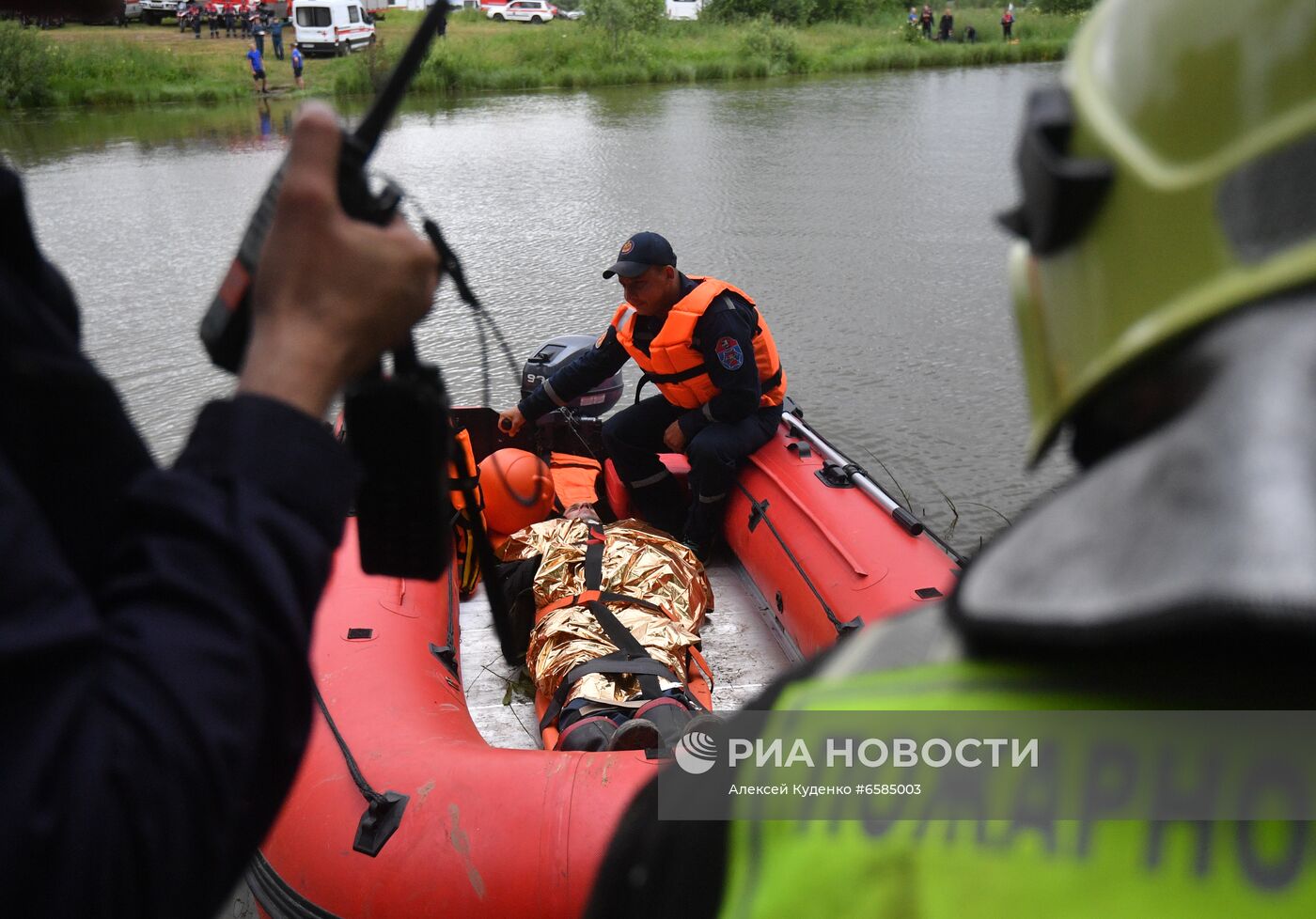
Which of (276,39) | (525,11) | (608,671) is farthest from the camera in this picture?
(525,11)

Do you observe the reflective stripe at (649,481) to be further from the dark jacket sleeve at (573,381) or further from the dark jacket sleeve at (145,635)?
the dark jacket sleeve at (145,635)

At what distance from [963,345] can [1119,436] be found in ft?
24.3

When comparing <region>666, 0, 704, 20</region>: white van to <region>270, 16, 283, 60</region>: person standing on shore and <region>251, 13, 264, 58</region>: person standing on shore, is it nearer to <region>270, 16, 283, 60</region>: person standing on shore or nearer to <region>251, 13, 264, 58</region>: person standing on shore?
<region>270, 16, 283, 60</region>: person standing on shore

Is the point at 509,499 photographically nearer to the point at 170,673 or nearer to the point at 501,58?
the point at 170,673

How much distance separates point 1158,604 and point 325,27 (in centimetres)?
2710

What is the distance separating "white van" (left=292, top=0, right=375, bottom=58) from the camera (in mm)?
23891

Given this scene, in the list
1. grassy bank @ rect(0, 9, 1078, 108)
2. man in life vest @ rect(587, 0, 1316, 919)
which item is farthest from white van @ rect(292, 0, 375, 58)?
man in life vest @ rect(587, 0, 1316, 919)


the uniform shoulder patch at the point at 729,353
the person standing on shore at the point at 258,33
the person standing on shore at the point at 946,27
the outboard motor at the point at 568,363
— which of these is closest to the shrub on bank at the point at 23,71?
the person standing on shore at the point at 258,33

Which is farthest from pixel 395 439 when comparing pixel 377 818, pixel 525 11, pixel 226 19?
pixel 525 11

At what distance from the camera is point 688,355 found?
3.92 meters

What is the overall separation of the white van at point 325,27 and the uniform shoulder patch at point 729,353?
906 inches

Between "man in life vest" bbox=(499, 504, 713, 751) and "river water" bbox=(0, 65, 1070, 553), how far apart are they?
156 cm

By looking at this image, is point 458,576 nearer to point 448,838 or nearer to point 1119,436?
point 448,838

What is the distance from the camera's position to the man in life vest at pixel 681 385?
3.85 meters
